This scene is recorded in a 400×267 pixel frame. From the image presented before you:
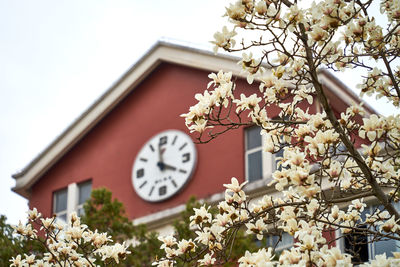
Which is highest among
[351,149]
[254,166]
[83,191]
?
[83,191]

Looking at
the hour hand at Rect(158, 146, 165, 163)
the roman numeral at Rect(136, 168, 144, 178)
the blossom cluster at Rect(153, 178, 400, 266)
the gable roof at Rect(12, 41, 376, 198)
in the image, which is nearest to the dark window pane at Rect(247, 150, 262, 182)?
the hour hand at Rect(158, 146, 165, 163)

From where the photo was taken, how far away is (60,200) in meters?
20.5

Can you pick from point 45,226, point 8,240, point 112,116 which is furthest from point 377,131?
point 112,116

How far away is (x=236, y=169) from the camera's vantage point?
17.3m

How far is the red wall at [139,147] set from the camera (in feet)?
57.9

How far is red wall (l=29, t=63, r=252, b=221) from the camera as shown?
17641 mm

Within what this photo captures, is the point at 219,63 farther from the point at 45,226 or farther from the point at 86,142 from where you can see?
the point at 45,226

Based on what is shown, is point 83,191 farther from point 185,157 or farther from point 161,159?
point 185,157

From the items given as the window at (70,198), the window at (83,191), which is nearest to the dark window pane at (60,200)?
the window at (70,198)

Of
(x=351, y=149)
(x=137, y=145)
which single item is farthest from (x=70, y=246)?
(x=137, y=145)

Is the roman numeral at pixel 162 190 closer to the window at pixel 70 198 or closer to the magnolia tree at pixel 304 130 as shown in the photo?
the window at pixel 70 198

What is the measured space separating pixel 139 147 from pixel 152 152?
2.01 ft

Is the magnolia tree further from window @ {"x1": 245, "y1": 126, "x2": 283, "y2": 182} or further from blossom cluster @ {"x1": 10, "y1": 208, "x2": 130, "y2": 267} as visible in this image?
window @ {"x1": 245, "y1": 126, "x2": 283, "y2": 182}

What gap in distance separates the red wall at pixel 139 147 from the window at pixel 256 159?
0.15 meters
